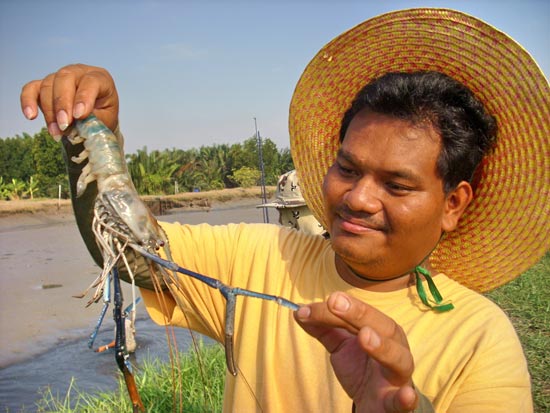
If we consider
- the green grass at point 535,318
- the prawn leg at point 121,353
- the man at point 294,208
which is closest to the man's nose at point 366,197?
the prawn leg at point 121,353

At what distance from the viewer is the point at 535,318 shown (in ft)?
21.2

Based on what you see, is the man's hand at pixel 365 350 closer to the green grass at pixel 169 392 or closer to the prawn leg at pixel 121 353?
the prawn leg at pixel 121 353

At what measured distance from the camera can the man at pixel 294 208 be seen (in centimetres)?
547

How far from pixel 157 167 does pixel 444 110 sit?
3034 centimetres

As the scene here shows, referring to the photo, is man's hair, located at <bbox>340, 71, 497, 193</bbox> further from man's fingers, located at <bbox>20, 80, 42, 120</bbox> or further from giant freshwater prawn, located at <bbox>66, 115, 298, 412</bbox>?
man's fingers, located at <bbox>20, 80, 42, 120</bbox>

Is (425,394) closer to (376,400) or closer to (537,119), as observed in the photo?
(376,400)

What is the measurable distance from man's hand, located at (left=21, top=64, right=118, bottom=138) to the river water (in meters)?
4.95

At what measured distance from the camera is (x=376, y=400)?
1204 mm

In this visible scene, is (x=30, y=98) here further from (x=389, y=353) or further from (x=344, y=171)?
(x=389, y=353)

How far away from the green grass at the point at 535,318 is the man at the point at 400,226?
9.94 feet

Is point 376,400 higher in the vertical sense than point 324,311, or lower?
lower

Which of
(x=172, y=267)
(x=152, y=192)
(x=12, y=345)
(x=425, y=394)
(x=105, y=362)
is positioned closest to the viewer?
(x=425, y=394)

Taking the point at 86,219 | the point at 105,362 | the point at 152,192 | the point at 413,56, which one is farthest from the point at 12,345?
the point at 152,192

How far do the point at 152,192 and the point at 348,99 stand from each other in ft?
96.5
